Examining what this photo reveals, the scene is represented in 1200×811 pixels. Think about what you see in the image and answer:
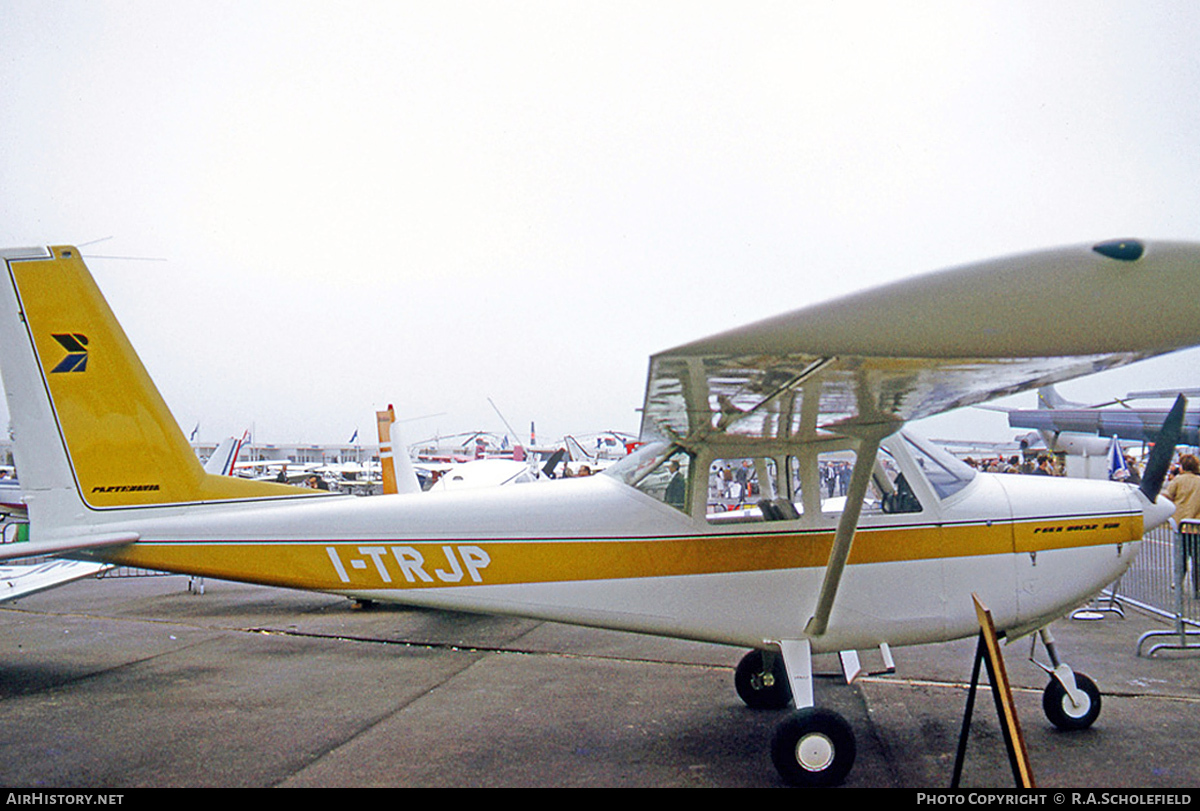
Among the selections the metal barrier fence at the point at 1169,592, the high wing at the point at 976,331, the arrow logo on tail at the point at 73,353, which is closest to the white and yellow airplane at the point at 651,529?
the arrow logo on tail at the point at 73,353

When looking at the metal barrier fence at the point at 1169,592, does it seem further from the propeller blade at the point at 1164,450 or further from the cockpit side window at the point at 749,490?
the cockpit side window at the point at 749,490

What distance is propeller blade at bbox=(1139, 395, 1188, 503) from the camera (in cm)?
400

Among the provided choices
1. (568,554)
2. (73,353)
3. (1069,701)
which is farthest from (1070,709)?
(73,353)

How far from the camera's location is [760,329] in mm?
2029

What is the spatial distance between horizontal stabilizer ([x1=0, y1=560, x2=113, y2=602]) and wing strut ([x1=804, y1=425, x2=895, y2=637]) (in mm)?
5808

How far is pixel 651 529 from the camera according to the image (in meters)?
4.04

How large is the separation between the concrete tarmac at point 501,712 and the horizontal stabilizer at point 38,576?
0.62 metres

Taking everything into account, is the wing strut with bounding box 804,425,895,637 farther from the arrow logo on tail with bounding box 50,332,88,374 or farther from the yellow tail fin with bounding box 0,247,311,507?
the arrow logo on tail with bounding box 50,332,88,374

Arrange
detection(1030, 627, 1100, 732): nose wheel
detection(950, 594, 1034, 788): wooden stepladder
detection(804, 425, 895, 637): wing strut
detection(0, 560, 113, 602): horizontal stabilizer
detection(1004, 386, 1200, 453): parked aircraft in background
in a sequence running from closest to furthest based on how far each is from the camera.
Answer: detection(950, 594, 1034, 788): wooden stepladder < detection(804, 425, 895, 637): wing strut < detection(1030, 627, 1100, 732): nose wheel < detection(0, 560, 113, 602): horizontal stabilizer < detection(1004, 386, 1200, 453): parked aircraft in background

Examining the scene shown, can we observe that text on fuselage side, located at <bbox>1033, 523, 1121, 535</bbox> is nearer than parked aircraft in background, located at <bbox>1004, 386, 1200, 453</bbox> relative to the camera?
Yes

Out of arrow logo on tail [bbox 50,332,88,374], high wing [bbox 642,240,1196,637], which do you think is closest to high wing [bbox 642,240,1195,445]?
high wing [bbox 642,240,1196,637]
